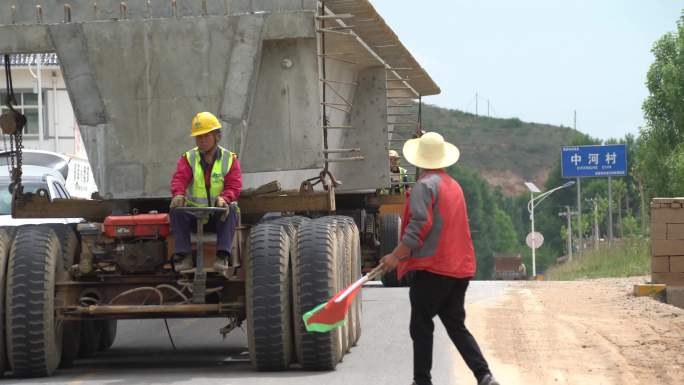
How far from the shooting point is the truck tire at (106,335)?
1519cm

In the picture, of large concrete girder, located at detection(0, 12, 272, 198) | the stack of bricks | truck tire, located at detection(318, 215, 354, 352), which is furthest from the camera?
the stack of bricks

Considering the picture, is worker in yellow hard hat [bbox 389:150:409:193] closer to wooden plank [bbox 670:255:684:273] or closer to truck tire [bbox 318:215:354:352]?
wooden plank [bbox 670:255:684:273]

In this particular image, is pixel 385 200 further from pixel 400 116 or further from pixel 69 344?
pixel 69 344

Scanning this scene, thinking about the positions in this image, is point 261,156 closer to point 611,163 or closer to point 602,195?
point 611,163

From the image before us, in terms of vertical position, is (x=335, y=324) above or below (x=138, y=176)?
below

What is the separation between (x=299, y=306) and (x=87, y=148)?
11.1 ft

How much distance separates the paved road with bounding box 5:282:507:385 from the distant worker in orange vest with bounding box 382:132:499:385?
1335mm

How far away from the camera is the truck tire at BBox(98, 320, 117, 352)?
15188 millimetres

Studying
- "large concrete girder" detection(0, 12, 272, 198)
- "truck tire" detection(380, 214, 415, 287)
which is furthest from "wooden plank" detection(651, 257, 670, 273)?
"large concrete girder" detection(0, 12, 272, 198)

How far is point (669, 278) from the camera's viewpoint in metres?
22.5

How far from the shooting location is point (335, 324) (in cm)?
1045

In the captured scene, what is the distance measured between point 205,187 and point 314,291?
127 centimetres

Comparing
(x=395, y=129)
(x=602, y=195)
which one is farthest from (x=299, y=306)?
(x=602, y=195)

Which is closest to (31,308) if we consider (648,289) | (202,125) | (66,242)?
(66,242)
